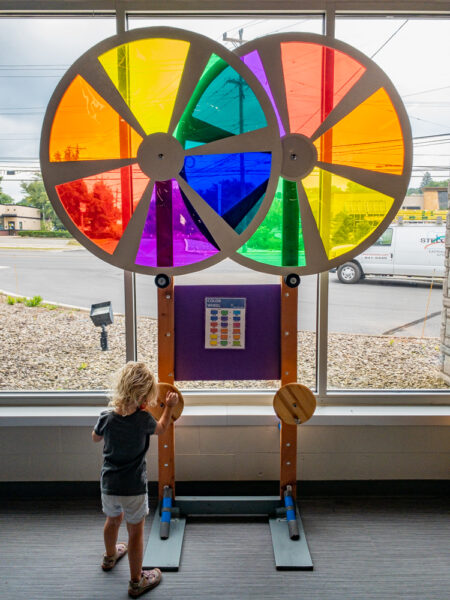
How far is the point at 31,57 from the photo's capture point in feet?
8.66

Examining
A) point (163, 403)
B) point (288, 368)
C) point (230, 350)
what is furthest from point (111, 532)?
point (288, 368)

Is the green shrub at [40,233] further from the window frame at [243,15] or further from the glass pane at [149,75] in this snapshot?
the glass pane at [149,75]

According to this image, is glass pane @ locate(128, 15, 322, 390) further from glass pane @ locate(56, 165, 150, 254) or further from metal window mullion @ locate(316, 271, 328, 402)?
metal window mullion @ locate(316, 271, 328, 402)

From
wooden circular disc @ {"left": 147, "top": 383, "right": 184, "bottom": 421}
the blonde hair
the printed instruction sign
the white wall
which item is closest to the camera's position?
the blonde hair

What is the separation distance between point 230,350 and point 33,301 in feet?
4.07

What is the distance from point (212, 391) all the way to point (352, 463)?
881mm

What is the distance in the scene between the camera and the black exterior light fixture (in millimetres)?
2682

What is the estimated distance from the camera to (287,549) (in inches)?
87.2

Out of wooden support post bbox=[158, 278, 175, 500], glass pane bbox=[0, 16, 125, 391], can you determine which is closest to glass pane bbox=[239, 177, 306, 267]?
wooden support post bbox=[158, 278, 175, 500]

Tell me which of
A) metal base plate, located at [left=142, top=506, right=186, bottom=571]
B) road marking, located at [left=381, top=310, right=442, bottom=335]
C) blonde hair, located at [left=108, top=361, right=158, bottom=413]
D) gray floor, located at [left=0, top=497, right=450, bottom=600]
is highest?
road marking, located at [left=381, top=310, right=442, bottom=335]

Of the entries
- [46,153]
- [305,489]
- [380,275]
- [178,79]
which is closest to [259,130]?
[178,79]

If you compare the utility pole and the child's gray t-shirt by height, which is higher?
the utility pole

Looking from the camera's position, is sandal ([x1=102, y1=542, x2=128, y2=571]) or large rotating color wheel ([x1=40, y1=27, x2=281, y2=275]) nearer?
large rotating color wheel ([x1=40, y1=27, x2=281, y2=275])

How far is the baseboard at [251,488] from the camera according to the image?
2658 millimetres
